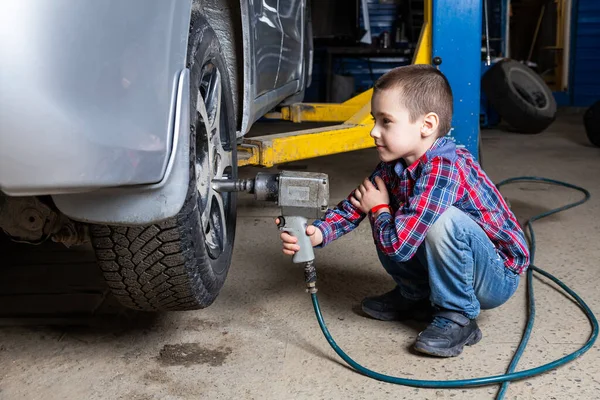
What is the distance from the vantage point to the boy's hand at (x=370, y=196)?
5.33ft

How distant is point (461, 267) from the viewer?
1.53 metres

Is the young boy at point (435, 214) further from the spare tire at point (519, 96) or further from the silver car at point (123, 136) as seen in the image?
the spare tire at point (519, 96)

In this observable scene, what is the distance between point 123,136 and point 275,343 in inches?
33.1

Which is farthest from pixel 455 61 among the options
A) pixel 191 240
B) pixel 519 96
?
pixel 519 96

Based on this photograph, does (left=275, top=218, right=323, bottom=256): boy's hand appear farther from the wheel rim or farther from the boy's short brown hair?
the boy's short brown hair

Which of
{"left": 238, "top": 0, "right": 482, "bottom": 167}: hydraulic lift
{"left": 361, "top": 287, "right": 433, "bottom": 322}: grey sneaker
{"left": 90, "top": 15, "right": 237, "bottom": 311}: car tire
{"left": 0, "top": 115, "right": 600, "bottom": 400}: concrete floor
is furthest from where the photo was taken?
{"left": 238, "top": 0, "right": 482, "bottom": 167}: hydraulic lift

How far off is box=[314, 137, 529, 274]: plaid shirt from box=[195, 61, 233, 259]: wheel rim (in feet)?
0.92

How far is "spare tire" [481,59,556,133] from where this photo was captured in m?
5.12

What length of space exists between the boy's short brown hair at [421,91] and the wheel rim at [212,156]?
420 mm

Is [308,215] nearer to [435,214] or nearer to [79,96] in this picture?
[435,214]

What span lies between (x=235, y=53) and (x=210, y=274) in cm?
72

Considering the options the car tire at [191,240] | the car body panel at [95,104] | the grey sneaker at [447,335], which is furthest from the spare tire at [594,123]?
the car body panel at [95,104]

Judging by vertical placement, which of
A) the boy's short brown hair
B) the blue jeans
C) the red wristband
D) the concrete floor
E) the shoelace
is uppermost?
the boy's short brown hair

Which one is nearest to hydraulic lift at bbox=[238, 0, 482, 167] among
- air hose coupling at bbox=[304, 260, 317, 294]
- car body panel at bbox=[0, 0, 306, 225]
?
air hose coupling at bbox=[304, 260, 317, 294]
